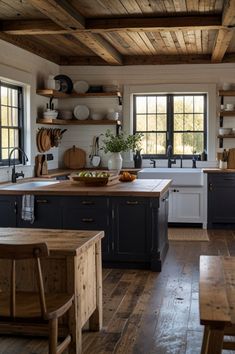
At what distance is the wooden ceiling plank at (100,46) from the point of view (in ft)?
20.0

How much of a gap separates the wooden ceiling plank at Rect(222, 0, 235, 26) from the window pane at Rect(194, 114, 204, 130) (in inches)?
120

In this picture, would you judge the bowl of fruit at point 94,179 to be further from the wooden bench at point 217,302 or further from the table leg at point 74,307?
the wooden bench at point 217,302

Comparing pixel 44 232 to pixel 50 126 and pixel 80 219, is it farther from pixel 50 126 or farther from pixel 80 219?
pixel 50 126

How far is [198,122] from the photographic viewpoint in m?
8.40

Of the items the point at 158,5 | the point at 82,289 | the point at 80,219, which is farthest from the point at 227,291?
the point at 158,5

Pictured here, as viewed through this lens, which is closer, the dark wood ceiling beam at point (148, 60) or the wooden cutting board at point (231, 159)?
the wooden cutting board at point (231, 159)

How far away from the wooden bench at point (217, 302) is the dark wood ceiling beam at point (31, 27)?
11.9 feet

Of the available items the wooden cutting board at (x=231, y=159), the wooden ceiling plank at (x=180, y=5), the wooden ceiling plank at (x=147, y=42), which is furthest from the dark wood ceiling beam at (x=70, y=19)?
the wooden cutting board at (x=231, y=159)

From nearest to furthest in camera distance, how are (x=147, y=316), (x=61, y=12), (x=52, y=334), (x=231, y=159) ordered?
(x=52, y=334), (x=147, y=316), (x=61, y=12), (x=231, y=159)

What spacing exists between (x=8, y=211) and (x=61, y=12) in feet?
6.59

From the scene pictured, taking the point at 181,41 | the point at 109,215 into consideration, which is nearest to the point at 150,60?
the point at 181,41

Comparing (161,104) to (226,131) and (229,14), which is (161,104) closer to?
(226,131)

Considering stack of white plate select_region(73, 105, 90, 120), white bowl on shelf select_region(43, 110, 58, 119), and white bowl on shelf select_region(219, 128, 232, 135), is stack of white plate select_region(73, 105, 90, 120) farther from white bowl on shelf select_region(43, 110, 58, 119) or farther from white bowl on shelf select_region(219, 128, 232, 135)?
white bowl on shelf select_region(219, 128, 232, 135)

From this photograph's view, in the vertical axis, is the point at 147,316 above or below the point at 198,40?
below
